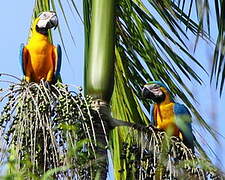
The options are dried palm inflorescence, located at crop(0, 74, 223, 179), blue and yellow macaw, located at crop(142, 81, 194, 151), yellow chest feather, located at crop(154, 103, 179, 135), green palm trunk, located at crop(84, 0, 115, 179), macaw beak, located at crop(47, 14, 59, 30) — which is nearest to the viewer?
dried palm inflorescence, located at crop(0, 74, 223, 179)

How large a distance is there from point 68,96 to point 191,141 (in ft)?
4.32

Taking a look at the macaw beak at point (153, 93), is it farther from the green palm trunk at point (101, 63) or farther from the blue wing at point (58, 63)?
the green palm trunk at point (101, 63)

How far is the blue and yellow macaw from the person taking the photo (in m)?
4.05

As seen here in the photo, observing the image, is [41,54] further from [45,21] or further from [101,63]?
[101,63]

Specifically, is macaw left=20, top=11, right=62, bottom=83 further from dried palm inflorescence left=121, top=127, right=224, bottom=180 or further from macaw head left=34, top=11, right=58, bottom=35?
dried palm inflorescence left=121, top=127, right=224, bottom=180

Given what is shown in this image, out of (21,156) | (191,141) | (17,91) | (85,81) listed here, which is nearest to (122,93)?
(191,141)

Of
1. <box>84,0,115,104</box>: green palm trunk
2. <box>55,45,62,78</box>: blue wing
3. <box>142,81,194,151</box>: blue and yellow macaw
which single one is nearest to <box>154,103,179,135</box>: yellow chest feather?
<box>142,81,194,151</box>: blue and yellow macaw

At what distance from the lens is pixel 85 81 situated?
10.6 feet

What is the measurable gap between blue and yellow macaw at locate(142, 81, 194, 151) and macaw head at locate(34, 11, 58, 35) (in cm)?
67

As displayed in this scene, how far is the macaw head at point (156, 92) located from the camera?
406 cm

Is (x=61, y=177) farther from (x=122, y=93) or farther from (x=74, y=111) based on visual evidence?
(x=122, y=93)

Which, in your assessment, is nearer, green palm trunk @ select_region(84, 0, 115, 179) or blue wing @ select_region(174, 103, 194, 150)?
A: green palm trunk @ select_region(84, 0, 115, 179)

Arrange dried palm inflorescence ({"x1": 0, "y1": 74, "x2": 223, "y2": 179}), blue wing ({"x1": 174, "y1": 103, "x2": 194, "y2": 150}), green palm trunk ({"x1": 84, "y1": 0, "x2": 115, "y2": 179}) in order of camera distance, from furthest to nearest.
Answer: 1. blue wing ({"x1": 174, "y1": 103, "x2": 194, "y2": 150})
2. green palm trunk ({"x1": 84, "y1": 0, "x2": 115, "y2": 179})
3. dried palm inflorescence ({"x1": 0, "y1": 74, "x2": 223, "y2": 179})

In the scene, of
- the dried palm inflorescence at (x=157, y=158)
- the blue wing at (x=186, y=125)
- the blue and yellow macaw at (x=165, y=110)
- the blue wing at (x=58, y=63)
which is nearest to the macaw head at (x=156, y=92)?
the blue and yellow macaw at (x=165, y=110)
